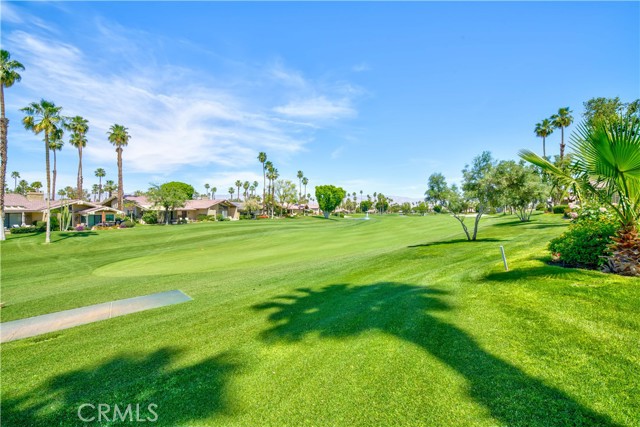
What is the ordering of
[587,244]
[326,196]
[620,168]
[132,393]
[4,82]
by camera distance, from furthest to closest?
[326,196], [4,82], [587,244], [620,168], [132,393]

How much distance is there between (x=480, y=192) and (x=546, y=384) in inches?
647

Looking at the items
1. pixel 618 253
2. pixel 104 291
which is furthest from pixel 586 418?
pixel 104 291

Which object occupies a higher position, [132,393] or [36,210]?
[36,210]

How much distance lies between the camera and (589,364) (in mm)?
3391

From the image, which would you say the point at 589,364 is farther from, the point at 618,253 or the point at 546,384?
the point at 618,253

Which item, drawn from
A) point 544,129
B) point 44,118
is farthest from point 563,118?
point 44,118

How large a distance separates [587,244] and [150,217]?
6208 centimetres

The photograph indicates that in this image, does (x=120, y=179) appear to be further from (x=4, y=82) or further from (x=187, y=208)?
(x=4, y=82)

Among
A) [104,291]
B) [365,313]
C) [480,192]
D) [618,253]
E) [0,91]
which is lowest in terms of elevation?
[104,291]

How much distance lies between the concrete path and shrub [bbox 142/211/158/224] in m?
53.6

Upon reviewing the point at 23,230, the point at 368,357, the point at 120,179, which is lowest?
the point at 23,230

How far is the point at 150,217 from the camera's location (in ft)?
181

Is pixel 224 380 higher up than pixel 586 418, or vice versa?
pixel 586 418

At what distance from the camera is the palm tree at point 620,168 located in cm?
520
